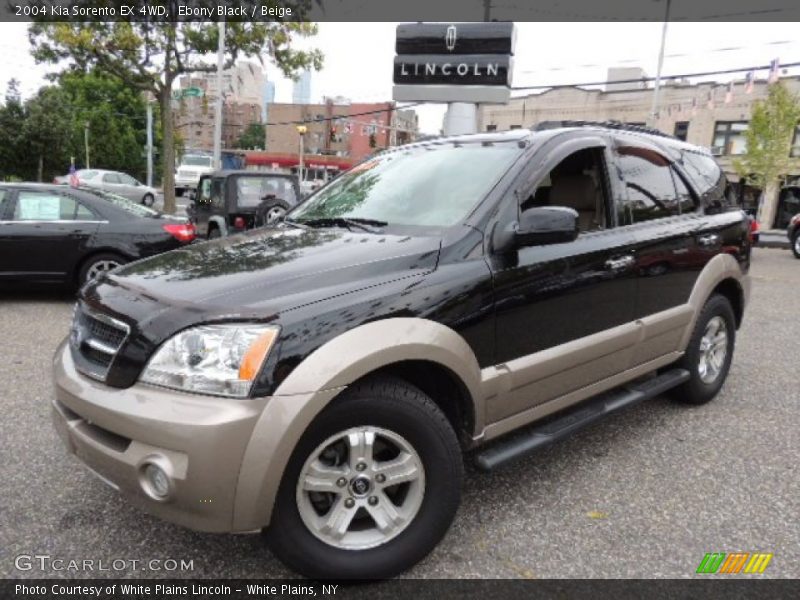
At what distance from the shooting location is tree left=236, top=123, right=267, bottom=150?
115 meters

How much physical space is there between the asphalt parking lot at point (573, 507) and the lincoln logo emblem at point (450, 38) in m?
9.12

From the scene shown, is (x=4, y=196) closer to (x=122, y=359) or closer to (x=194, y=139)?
(x=122, y=359)

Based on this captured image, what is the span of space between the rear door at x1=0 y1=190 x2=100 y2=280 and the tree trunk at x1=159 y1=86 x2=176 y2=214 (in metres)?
11.0

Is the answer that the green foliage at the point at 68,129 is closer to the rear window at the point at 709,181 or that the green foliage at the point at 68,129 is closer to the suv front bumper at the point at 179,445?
the rear window at the point at 709,181

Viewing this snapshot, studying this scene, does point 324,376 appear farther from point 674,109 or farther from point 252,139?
point 252,139

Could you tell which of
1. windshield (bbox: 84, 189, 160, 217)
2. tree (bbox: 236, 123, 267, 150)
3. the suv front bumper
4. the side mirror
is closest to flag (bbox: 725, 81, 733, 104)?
windshield (bbox: 84, 189, 160, 217)

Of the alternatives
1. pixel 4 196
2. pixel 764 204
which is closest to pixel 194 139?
pixel 764 204

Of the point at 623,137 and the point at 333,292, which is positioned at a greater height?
the point at 623,137

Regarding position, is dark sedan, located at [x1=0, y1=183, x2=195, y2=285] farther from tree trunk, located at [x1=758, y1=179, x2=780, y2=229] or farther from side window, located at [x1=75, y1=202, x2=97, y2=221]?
tree trunk, located at [x1=758, y1=179, x2=780, y2=229]

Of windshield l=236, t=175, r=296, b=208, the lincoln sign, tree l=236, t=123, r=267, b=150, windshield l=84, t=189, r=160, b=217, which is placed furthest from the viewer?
tree l=236, t=123, r=267, b=150

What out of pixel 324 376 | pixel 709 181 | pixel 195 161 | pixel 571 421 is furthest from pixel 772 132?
pixel 195 161

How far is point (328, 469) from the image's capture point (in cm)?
222

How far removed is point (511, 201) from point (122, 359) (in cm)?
175

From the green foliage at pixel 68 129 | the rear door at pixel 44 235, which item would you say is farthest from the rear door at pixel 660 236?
the green foliage at pixel 68 129
